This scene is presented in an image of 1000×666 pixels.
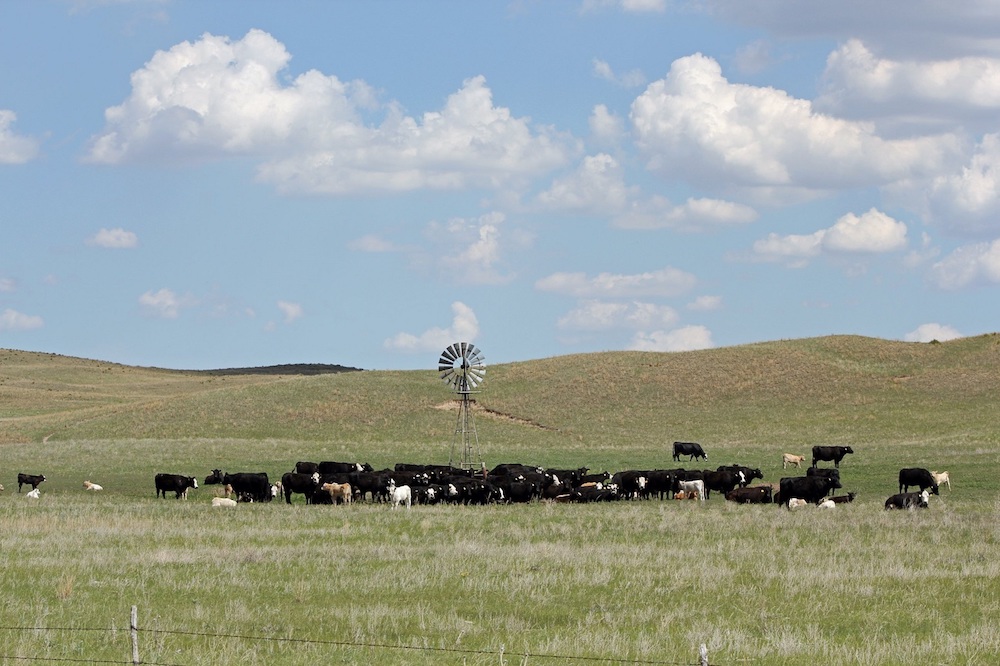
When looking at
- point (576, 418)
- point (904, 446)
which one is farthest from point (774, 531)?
point (576, 418)

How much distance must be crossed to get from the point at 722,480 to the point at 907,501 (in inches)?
335

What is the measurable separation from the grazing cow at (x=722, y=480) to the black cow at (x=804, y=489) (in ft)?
14.4

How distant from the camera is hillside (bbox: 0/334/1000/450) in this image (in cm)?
7431

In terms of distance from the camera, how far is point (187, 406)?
276 feet

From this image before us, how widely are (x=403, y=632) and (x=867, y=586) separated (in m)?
7.81

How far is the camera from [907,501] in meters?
31.2

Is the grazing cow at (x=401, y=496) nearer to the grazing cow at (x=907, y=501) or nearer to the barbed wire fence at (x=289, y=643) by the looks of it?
the grazing cow at (x=907, y=501)

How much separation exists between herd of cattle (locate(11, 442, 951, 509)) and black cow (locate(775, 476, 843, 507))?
0.10 feet

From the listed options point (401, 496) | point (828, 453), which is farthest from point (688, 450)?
point (401, 496)

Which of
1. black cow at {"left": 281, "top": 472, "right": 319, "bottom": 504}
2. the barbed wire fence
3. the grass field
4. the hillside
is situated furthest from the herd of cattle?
the hillside

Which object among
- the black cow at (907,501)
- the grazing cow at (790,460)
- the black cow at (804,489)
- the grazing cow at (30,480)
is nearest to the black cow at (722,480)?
the black cow at (804,489)

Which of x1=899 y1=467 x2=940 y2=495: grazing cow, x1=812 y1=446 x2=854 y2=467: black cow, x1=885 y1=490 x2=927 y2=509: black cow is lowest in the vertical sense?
x1=885 y1=490 x2=927 y2=509: black cow

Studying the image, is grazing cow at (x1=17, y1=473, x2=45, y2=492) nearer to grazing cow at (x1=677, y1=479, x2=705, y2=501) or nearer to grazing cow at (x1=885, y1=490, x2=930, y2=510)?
grazing cow at (x1=677, y1=479, x2=705, y2=501)

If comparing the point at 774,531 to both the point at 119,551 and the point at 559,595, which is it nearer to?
the point at 559,595
